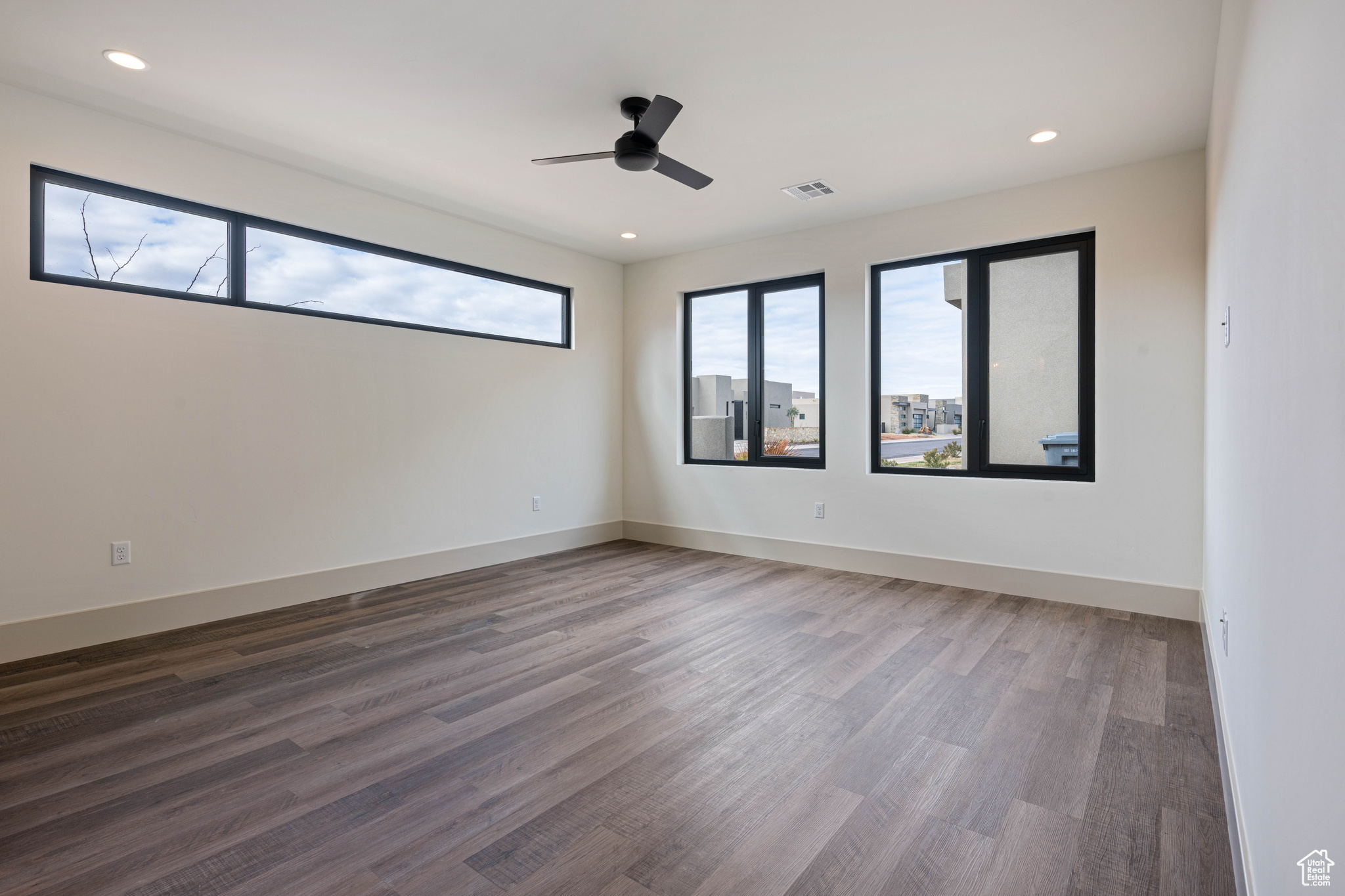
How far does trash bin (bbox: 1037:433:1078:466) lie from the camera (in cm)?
420

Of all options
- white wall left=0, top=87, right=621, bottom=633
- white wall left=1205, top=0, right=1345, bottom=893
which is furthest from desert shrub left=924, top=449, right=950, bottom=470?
white wall left=0, top=87, right=621, bottom=633

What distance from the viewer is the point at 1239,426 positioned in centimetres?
196

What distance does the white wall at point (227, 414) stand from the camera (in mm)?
3186

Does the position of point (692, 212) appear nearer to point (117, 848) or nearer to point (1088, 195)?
point (1088, 195)

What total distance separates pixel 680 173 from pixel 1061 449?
299 cm

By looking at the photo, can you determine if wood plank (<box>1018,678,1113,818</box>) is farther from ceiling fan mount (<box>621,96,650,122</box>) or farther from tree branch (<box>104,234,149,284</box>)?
tree branch (<box>104,234,149,284</box>)

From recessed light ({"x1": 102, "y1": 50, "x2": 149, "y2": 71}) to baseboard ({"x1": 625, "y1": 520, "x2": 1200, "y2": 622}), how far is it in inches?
185

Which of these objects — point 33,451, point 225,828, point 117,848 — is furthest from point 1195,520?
point 33,451

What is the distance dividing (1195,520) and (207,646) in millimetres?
5421

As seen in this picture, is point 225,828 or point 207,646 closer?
point 225,828

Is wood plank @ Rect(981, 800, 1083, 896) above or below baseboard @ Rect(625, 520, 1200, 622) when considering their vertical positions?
below

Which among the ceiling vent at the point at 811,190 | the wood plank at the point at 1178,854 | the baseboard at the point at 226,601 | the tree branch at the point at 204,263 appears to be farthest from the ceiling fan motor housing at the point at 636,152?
the wood plank at the point at 1178,854

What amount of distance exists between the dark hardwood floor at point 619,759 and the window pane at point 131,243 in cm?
195

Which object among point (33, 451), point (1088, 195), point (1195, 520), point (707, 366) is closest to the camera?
point (33, 451)
